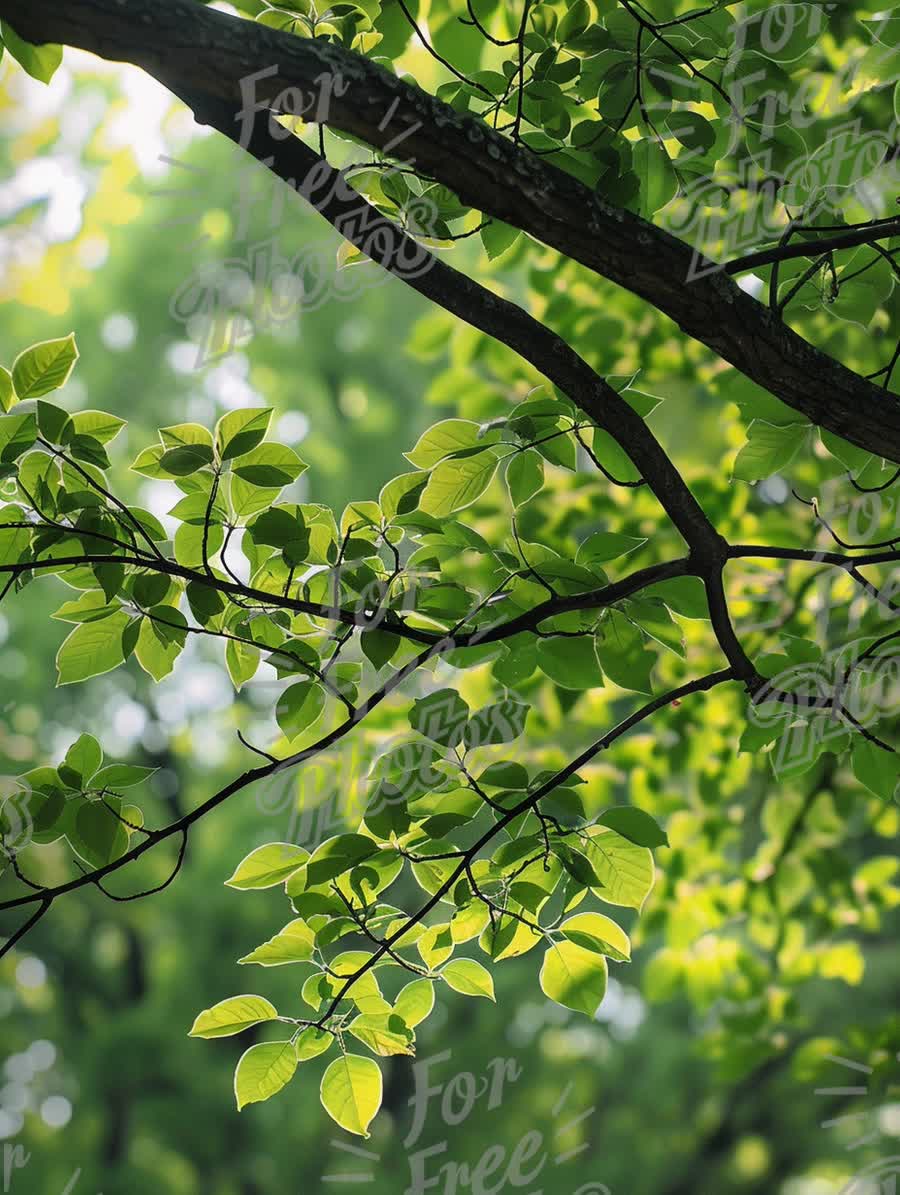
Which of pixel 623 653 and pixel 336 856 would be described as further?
pixel 623 653

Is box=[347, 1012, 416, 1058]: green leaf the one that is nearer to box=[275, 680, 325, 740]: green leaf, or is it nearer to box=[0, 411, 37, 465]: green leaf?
box=[275, 680, 325, 740]: green leaf

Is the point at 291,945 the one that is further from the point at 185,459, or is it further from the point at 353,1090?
the point at 185,459

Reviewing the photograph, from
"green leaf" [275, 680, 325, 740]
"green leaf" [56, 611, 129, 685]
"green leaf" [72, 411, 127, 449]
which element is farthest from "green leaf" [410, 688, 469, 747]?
"green leaf" [72, 411, 127, 449]

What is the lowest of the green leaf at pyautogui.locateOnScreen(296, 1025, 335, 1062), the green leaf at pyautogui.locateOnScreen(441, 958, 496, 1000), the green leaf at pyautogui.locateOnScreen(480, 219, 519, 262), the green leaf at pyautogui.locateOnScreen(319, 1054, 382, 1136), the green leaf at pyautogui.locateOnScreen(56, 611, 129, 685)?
the green leaf at pyautogui.locateOnScreen(319, 1054, 382, 1136)

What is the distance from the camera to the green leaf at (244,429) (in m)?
0.93

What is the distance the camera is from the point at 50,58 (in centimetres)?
93

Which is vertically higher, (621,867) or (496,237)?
(496,237)

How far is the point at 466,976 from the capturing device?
105 centimetres

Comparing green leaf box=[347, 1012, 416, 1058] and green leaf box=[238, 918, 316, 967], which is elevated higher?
green leaf box=[238, 918, 316, 967]

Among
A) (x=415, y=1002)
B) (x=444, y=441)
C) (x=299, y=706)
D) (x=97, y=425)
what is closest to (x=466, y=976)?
(x=415, y=1002)

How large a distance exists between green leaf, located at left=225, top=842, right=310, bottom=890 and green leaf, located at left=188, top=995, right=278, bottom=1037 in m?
0.11

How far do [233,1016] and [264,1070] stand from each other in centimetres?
6

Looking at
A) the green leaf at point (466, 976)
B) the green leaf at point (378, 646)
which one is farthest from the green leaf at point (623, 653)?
the green leaf at point (466, 976)

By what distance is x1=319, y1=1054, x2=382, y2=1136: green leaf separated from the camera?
0.99 m
